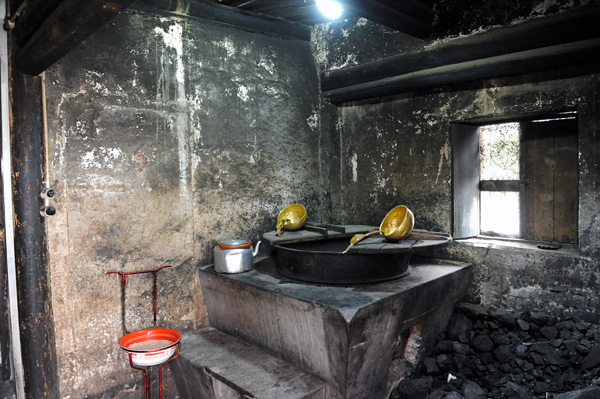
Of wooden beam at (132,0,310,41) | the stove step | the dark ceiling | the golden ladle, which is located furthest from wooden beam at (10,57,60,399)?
the golden ladle

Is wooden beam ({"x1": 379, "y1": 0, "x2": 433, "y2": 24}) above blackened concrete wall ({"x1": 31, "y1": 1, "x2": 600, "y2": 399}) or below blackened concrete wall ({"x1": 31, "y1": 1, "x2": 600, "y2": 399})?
above

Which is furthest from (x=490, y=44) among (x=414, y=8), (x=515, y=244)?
(x=515, y=244)

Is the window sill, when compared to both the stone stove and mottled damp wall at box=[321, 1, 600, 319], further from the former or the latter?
the stone stove

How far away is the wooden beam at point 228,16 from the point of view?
410 cm

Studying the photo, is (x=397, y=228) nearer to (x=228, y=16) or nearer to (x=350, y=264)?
(x=350, y=264)

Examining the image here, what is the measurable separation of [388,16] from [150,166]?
2758 millimetres

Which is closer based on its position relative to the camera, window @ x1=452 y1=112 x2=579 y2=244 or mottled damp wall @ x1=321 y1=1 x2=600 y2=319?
mottled damp wall @ x1=321 y1=1 x2=600 y2=319

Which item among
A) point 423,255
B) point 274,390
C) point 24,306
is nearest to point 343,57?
point 423,255

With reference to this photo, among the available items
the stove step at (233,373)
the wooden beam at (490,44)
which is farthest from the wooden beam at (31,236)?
the wooden beam at (490,44)

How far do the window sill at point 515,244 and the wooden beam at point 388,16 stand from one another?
2.35 metres

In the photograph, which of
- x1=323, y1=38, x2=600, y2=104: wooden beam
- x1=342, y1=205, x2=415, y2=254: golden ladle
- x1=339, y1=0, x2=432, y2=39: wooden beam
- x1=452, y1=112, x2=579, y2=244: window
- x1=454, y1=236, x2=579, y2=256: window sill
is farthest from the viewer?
x1=452, y1=112, x2=579, y2=244: window

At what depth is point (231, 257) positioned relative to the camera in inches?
161

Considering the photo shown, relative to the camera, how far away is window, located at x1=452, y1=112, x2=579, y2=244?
432cm

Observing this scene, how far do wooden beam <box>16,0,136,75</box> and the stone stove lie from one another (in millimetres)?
2387
